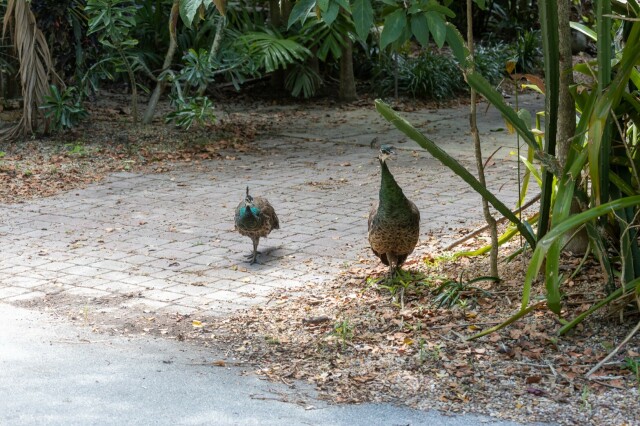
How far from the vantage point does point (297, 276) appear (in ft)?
23.1

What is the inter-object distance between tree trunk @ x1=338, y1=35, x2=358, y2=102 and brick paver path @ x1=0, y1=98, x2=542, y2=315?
3.27 m

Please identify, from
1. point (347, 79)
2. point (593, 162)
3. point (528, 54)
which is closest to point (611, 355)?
point (593, 162)

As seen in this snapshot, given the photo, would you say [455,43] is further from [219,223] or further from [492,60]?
[492,60]

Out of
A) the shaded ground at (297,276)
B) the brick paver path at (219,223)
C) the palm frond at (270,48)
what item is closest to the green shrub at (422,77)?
the palm frond at (270,48)

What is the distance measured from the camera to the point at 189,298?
6551 millimetres

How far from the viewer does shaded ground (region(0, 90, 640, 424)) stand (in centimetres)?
491

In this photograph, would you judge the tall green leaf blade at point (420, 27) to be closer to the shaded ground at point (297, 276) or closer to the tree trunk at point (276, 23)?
the shaded ground at point (297, 276)

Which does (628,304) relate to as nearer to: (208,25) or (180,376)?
(180,376)

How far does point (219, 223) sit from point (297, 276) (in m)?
1.88

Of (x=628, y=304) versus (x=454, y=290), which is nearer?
(x=628, y=304)

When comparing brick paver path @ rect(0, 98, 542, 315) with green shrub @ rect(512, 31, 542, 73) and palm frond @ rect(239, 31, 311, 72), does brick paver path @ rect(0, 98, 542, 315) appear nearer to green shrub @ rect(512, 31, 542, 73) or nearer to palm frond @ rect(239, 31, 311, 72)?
palm frond @ rect(239, 31, 311, 72)

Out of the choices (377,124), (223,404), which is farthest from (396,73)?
(223,404)

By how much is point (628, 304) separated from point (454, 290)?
1.15 m

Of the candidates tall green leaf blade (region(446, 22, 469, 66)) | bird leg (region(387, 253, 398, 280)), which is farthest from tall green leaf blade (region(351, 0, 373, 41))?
bird leg (region(387, 253, 398, 280))
